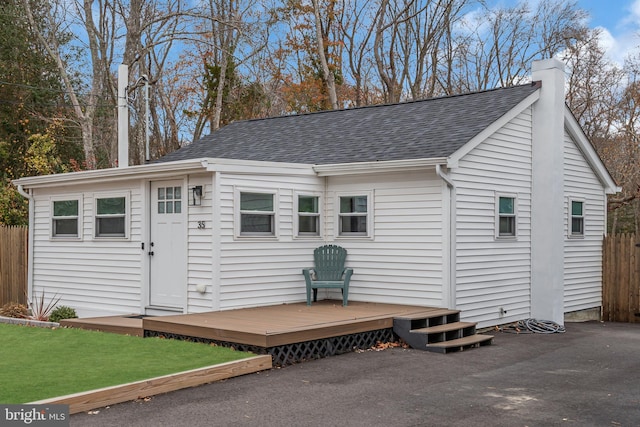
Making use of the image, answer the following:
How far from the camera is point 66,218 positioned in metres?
13.3

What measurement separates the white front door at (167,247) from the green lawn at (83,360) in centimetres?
143

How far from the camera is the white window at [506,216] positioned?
40.6 ft

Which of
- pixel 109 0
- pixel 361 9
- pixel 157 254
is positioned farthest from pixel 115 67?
pixel 157 254

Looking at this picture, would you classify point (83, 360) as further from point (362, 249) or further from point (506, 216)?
point (506, 216)

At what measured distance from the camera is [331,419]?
20.1ft

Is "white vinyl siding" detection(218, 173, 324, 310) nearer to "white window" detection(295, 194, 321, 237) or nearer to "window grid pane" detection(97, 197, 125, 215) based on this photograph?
"white window" detection(295, 194, 321, 237)

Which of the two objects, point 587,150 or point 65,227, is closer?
point 65,227

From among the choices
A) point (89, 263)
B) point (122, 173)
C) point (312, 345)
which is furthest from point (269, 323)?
point (89, 263)

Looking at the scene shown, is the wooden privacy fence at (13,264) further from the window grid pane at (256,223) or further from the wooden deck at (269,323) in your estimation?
the window grid pane at (256,223)

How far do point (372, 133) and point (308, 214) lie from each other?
2438 millimetres

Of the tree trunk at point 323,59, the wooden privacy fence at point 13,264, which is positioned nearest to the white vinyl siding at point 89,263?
the wooden privacy fence at point 13,264

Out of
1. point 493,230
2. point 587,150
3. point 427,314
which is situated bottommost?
point 427,314

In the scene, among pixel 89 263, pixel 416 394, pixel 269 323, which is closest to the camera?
pixel 416 394

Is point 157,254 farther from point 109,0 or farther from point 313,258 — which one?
point 109,0
